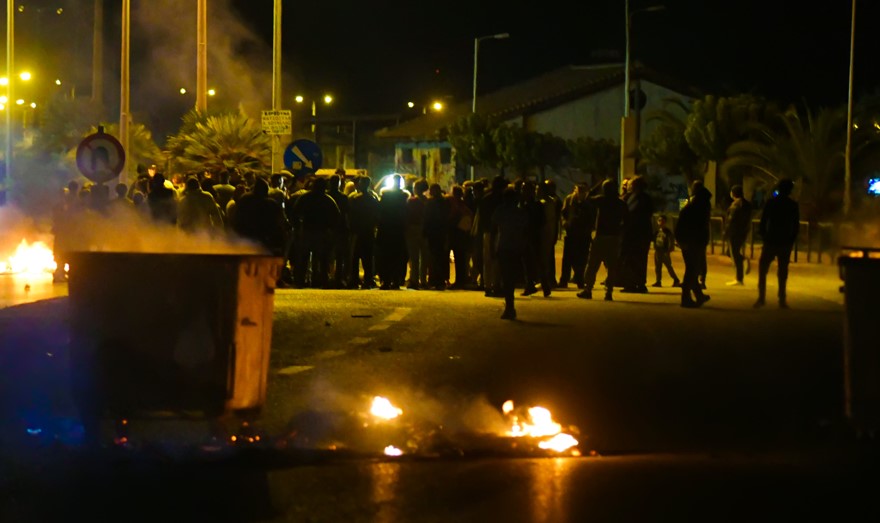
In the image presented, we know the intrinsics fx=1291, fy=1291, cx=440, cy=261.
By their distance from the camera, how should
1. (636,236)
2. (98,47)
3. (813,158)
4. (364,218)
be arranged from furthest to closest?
(98,47) < (813,158) < (364,218) < (636,236)

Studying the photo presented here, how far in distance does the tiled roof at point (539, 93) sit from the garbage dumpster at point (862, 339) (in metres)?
44.9

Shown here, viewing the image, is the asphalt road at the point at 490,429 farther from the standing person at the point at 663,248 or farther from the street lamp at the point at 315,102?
the street lamp at the point at 315,102

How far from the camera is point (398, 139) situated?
66.0 m

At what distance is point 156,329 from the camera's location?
8602 millimetres

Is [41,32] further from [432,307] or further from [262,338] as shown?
[262,338]

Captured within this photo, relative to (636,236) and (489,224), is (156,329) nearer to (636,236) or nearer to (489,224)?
(489,224)

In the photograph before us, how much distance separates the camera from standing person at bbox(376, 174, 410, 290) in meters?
19.7

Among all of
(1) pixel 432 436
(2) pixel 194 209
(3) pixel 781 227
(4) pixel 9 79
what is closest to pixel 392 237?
(2) pixel 194 209

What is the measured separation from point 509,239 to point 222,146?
15983 millimetres

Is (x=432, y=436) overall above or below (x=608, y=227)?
below

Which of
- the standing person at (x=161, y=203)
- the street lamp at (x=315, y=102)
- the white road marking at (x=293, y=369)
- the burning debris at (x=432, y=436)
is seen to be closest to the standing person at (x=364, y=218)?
the standing person at (x=161, y=203)

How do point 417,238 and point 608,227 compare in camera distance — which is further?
point 417,238

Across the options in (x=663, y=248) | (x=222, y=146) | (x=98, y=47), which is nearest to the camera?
(x=663, y=248)

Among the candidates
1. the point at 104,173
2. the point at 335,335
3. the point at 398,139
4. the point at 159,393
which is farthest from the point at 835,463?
the point at 398,139
